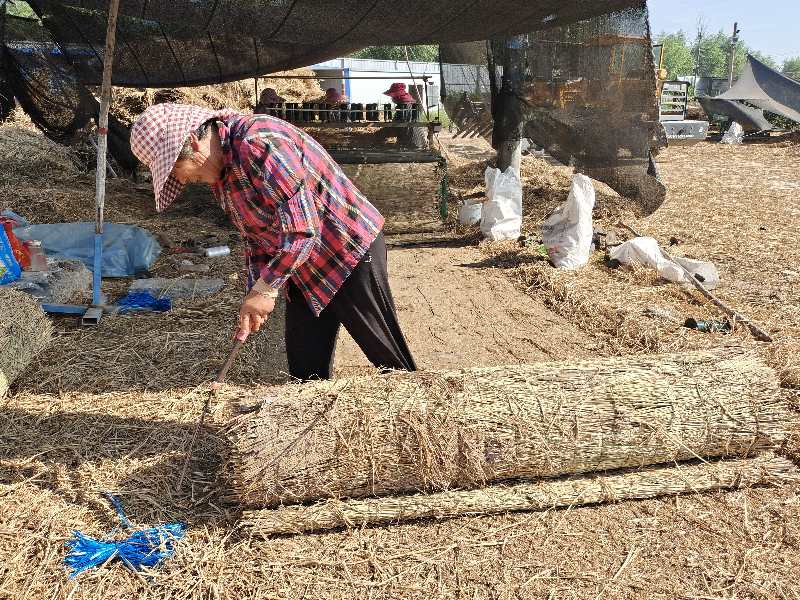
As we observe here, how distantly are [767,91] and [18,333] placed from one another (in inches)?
751

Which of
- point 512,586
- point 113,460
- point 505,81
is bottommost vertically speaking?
point 512,586

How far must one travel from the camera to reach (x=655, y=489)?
285 centimetres

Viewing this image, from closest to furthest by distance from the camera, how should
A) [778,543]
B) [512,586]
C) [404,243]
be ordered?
[512,586] < [778,543] < [404,243]

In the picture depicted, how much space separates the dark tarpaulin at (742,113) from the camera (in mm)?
17594

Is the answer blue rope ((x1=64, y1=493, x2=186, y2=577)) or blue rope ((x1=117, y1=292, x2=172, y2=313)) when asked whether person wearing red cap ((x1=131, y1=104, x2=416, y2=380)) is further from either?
blue rope ((x1=117, y1=292, x2=172, y2=313))

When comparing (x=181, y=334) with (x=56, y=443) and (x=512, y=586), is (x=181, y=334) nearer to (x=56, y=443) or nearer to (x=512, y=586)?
(x=56, y=443)

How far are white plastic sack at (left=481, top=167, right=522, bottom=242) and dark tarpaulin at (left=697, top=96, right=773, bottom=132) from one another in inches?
539

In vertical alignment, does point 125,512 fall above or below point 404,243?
below

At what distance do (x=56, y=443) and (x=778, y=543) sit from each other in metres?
3.24

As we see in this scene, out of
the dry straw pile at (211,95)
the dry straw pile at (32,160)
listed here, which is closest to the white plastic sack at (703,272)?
A: the dry straw pile at (211,95)

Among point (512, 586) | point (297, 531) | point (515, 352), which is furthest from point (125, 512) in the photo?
point (515, 352)

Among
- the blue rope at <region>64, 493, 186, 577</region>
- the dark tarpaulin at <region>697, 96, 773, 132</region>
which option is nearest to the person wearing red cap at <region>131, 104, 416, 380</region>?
the blue rope at <region>64, 493, 186, 577</region>

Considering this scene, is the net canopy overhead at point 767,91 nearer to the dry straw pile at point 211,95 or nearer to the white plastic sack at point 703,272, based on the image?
the dry straw pile at point 211,95

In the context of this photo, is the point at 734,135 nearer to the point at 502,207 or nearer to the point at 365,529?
the point at 502,207
